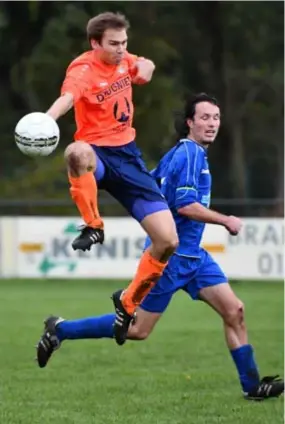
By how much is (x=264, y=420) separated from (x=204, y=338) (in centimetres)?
540

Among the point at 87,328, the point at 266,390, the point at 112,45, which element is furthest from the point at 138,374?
the point at 112,45

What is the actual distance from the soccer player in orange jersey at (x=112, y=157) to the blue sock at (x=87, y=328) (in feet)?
1.20

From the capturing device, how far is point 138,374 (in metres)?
10.3

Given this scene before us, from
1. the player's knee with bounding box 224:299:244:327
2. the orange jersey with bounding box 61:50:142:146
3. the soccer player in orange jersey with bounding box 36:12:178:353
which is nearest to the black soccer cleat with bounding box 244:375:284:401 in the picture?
the player's knee with bounding box 224:299:244:327

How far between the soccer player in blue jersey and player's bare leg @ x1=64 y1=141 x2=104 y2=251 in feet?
2.89

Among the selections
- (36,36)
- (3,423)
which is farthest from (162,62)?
(3,423)

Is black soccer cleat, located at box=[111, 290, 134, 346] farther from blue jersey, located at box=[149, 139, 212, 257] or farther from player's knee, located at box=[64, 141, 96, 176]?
player's knee, located at box=[64, 141, 96, 176]

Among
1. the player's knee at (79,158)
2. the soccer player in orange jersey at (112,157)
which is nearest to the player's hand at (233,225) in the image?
the soccer player in orange jersey at (112,157)

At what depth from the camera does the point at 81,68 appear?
7902 millimetres

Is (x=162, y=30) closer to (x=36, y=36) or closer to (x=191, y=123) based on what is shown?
(x=36, y=36)

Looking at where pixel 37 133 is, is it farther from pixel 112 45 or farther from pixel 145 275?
pixel 145 275

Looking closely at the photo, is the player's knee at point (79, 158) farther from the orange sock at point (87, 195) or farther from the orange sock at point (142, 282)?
the orange sock at point (142, 282)

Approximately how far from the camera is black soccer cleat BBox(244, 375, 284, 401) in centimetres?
896

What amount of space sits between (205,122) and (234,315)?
1.49 meters
